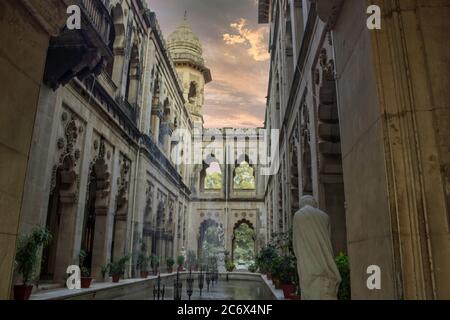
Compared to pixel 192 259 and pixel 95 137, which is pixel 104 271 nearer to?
pixel 95 137

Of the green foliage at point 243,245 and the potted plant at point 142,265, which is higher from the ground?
the green foliage at point 243,245

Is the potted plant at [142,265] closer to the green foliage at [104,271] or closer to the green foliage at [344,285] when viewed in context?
the green foliage at [104,271]

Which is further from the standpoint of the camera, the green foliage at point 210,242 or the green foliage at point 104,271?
the green foliage at point 210,242

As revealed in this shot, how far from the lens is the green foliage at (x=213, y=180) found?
32.4 meters

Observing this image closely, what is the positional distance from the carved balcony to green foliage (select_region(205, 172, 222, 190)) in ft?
79.2

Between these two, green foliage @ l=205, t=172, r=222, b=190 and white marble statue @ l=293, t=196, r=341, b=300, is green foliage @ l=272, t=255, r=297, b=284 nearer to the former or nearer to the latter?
white marble statue @ l=293, t=196, r=341, b=300

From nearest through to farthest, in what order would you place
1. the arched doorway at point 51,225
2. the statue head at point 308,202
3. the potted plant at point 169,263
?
the statue head at point 308,202
the arched doorway at point 51,225
the potted plant at point 169,263

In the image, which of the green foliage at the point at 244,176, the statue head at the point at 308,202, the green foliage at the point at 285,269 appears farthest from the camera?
the green foliage at the point at 244,176

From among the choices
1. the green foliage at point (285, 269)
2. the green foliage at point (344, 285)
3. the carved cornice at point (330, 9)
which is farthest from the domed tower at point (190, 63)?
the green foliage at point (344, 285)

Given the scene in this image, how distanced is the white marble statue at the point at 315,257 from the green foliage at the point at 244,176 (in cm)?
2860

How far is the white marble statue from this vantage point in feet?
12.0

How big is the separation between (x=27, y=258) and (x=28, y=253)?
0.10 meters

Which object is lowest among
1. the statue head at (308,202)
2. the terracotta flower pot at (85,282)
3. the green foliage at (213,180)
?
the terracotta flower pot at (85,282)

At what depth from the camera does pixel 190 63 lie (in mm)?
30469
